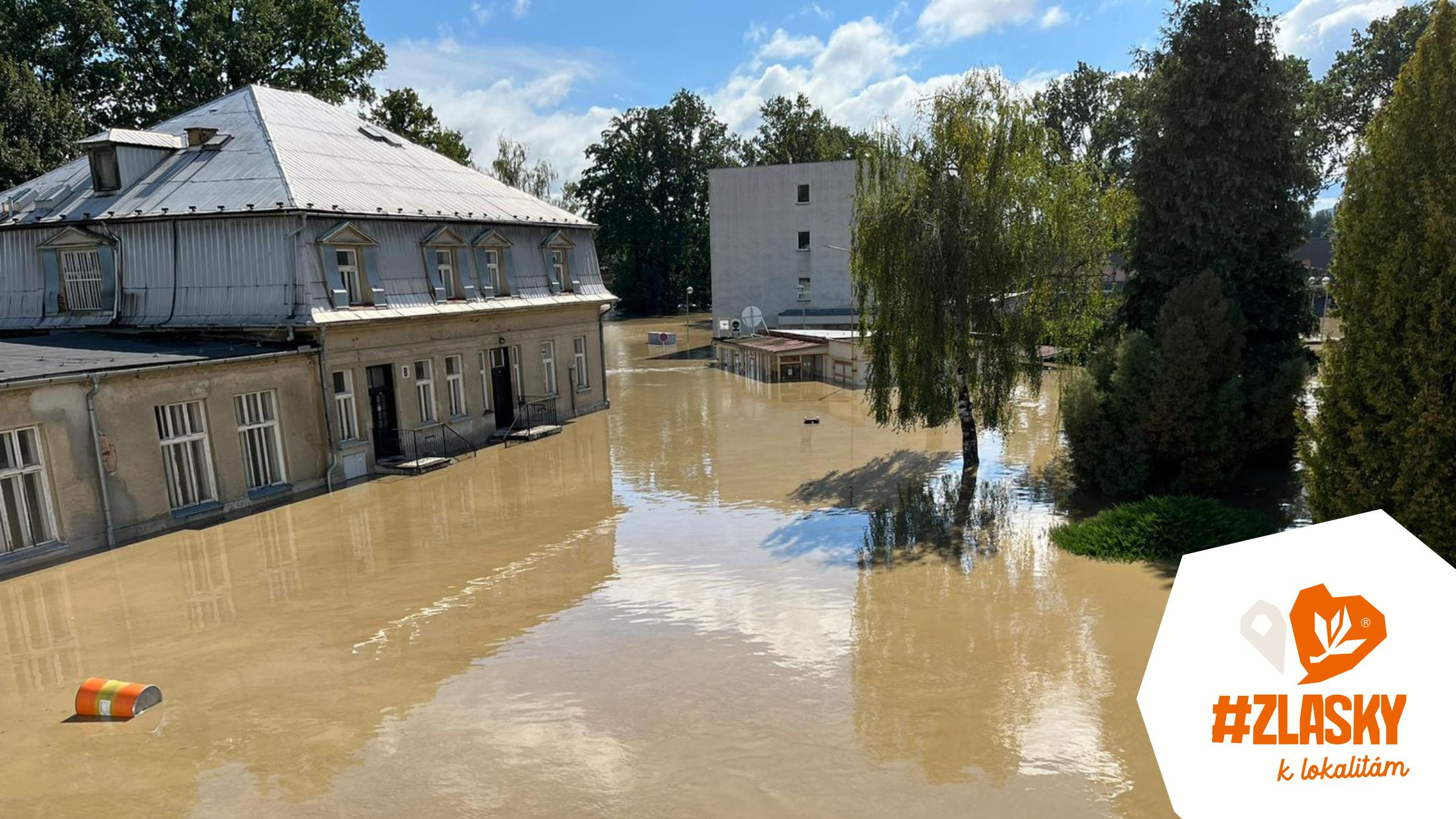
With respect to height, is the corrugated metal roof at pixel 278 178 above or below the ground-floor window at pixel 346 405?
above

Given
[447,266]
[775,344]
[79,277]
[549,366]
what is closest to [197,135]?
[79,277]

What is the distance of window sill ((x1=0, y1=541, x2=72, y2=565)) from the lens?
15.6m

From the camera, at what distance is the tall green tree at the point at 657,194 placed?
79.2 metres

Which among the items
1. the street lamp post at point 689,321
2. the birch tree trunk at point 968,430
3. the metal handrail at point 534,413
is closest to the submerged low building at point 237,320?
the metal handrail at point 534,413

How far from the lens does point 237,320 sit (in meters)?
21.3

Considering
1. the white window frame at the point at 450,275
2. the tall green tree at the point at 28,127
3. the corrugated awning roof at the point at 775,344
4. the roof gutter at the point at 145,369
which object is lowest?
the corrugated awning roof at the point at 775,344

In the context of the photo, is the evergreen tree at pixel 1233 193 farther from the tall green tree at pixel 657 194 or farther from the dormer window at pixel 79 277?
the tall green tree at pixel 657 194

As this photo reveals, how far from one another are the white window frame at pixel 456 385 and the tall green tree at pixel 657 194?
181ft

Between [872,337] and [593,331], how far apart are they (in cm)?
1390

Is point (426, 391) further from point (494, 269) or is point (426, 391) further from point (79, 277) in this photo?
point (79, 277)

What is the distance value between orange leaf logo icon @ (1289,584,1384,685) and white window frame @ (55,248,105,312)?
84.7 feet

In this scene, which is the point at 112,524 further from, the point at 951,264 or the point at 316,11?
the point at 316,11

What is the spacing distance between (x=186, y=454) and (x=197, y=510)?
48.0 inches

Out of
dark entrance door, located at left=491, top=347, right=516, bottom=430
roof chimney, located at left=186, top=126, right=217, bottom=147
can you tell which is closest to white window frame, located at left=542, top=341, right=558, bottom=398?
dark entrance door, located at left=491, top=347, right=516, bottom=430
